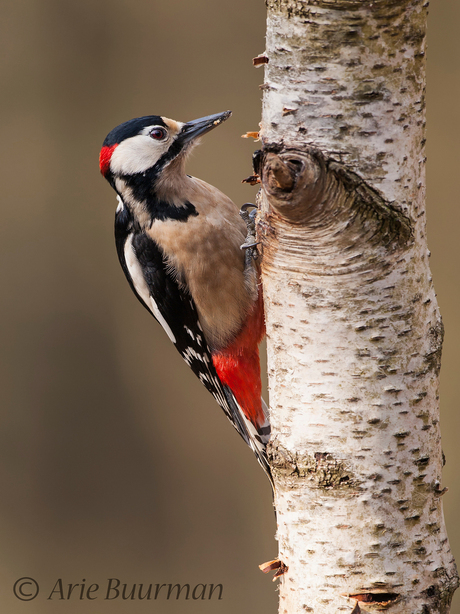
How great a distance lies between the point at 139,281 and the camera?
1.92m

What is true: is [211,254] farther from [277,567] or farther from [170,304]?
[277,567]

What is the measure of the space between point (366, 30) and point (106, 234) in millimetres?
2551

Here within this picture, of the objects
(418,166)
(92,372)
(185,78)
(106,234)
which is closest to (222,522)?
(92,372)

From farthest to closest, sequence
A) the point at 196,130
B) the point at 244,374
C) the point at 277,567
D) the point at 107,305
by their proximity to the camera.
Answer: the point at 107,305
the point at 244,374
the point at 196,130
the point at 277,567

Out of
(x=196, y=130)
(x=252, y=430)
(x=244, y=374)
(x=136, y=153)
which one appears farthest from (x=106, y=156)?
(x=252, y=430)

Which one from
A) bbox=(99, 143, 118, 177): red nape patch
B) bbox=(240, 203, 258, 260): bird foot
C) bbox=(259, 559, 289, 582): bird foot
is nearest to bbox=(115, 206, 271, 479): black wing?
bbox=(99, 143, 118, 177): red nape patch

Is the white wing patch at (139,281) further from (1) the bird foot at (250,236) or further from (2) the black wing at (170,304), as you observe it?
(1) the bird foot at (250,236)

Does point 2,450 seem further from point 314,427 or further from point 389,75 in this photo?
point 389,75

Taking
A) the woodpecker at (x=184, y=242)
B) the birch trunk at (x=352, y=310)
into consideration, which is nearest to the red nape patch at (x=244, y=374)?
the woodpecker at (x=184, y=242)

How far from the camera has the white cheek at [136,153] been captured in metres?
1.79

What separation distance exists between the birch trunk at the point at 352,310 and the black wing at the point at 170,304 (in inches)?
30.3

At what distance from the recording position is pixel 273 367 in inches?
42.9

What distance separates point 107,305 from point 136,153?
1659mm

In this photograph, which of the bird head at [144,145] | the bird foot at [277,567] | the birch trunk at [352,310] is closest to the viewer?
the birch trunk at [352,310]
